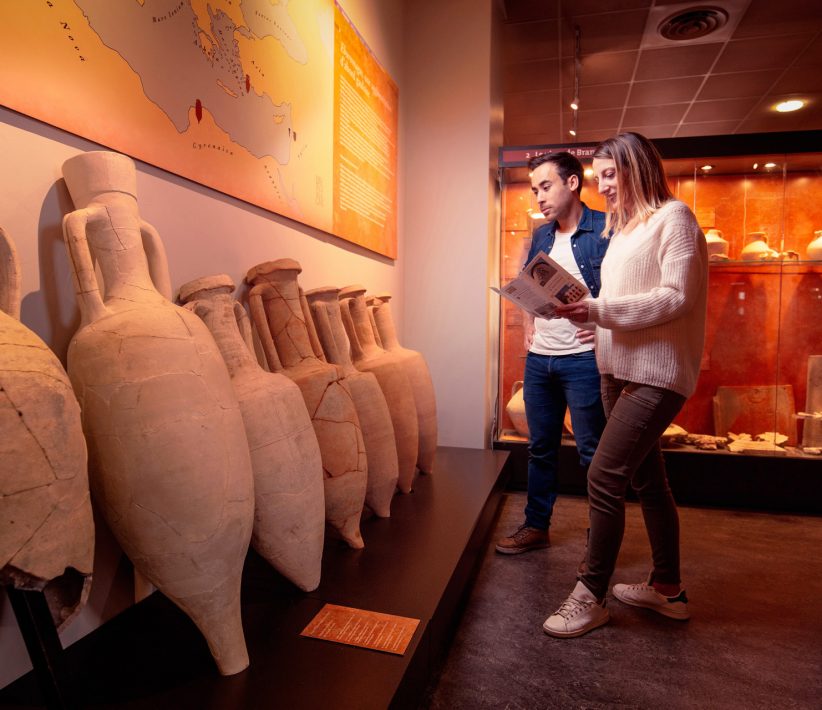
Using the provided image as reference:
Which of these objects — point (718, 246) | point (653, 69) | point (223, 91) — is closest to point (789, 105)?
point (653, 69)

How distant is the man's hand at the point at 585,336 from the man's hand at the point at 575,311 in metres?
0.45

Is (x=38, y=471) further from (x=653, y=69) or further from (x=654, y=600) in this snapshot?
(x=653, y=69)

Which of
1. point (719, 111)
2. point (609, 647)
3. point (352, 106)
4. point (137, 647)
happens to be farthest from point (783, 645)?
point (719, 111)

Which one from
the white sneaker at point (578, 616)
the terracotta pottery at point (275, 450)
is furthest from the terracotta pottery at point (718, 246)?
the terracotta pottery at point (275, 450)

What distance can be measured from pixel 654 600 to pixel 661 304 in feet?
3.25

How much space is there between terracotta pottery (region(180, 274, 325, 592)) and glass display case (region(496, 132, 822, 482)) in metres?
2.12

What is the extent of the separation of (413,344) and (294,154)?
5.24 feet

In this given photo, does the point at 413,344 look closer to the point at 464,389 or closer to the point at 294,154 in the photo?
the point at 464,389

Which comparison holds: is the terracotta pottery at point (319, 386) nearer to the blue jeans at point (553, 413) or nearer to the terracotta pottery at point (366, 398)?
the terracotta pottery at point (366, 398)

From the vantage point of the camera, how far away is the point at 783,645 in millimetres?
1679

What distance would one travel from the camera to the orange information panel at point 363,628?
1.20 meters

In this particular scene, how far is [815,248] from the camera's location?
307 centimetres

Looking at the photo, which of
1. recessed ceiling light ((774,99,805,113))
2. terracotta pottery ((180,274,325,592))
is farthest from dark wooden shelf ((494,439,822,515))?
recessed ceiling light ((774,99,805,113))

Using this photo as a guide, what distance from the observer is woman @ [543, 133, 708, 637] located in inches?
60.2
